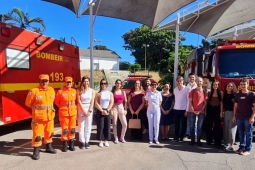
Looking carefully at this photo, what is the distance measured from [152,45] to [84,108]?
4909 cm

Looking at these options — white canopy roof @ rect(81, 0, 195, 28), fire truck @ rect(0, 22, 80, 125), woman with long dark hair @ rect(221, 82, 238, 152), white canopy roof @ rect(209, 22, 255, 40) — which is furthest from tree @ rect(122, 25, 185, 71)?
woman with long dark hair @ rect(221, 82, 238, 152)

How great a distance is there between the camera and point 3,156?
5.14 meters

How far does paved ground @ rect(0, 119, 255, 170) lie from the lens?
4660 mm

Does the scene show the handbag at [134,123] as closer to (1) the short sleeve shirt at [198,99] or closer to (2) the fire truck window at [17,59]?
(1) the short sleeve shirt at [198,99]

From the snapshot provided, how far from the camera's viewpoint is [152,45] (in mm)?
53375

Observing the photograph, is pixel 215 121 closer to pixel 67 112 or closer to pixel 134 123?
pixel 134 123

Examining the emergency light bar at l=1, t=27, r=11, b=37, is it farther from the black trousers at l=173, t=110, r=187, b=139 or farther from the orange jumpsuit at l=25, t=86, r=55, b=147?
the black trousers at l=173, t=110, r=187, b=139

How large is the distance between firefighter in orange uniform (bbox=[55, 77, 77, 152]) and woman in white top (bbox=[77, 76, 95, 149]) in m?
0.17

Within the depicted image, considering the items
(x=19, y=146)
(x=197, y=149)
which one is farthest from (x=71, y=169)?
(x=197, y=149)

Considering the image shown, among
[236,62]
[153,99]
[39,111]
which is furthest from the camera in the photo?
[236,62]

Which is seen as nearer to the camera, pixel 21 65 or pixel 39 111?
pixel 39 111

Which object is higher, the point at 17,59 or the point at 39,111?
the point at 17,59

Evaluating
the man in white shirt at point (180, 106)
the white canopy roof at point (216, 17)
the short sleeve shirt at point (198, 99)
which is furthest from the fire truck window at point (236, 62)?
the white canopy roof at point (216, 17)

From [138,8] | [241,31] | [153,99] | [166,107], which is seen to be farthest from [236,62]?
[241,31]
